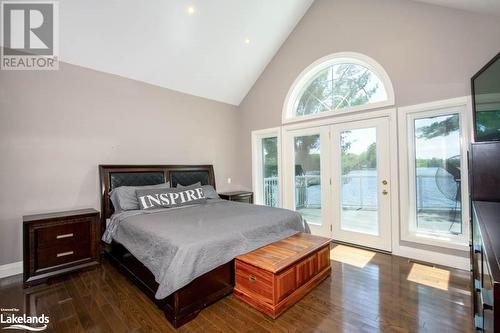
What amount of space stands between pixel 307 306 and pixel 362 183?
214 cm

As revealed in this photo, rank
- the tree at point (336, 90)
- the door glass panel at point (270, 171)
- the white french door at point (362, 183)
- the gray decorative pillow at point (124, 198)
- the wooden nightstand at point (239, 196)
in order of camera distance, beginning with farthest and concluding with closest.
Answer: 1. the door glass panel at point (270, 171)
2. the wooden nightstand at point (239, 196)
3. the tree at point (336, 90)
4. the white french door at point (362, 183)
5. the gray decorative pillow at point (124, 198)

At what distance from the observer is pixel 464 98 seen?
258 centimetres

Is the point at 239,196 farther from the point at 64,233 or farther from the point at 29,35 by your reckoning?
the point at 29,35

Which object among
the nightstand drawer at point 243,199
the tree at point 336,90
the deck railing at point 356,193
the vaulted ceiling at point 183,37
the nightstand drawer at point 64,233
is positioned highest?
the vaulted ceiling at point 183,37

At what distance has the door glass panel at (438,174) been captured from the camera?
9.04 ft

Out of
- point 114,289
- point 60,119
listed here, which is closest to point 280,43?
point 60,119

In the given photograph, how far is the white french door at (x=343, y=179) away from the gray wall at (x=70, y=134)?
2210 mm

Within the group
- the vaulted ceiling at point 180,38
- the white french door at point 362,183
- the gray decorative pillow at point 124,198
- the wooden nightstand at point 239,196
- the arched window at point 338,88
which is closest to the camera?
the vaulted ceiling at point 180,38

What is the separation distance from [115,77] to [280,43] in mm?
2992

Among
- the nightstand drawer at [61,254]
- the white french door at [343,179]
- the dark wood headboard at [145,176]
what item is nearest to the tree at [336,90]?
the white french door at [343,179]

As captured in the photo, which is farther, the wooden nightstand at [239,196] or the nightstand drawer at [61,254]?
the wooden nightstand at [239,196]

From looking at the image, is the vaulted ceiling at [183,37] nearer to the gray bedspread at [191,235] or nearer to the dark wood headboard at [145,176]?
the dark wood headboard at [145,176]

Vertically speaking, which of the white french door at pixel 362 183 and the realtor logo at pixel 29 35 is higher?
the realtor logo at pixel 29 35

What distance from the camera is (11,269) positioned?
2674 mm
